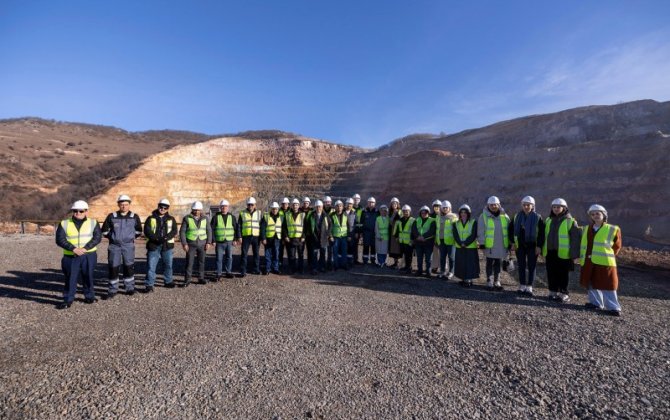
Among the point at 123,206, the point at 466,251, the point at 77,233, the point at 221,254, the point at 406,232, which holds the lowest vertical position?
the point at 221,254

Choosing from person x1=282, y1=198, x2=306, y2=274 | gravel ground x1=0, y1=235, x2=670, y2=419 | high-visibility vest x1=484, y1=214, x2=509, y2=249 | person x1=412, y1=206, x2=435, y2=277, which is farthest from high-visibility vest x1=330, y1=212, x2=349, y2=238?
high-visibility vest x1=484, y1=214, x2=509, y2=249

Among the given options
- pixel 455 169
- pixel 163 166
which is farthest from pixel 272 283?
pixel 163 166

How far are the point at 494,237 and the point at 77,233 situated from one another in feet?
27.1

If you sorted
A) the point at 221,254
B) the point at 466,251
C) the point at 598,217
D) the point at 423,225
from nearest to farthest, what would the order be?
1. the point at 598,217
2. the point at 466,251
3. the point at 221,254
4. the point at 423,225

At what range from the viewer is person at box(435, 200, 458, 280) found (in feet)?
28.0

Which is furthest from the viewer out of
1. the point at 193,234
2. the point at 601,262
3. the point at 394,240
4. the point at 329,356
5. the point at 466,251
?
the point at 394,240

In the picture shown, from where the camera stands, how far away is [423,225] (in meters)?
9.19

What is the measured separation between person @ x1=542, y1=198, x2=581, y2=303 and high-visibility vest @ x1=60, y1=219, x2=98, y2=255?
8712 mm

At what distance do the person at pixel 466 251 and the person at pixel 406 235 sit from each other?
169 cm

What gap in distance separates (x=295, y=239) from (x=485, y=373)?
235 inches

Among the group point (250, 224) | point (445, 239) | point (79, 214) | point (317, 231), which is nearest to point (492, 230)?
point (445, 239)

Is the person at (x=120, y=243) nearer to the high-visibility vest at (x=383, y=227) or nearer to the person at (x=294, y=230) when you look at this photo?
the person at (x=294, y=230)

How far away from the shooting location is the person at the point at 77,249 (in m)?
5.91

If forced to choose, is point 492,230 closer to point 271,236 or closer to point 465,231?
point 465,231
